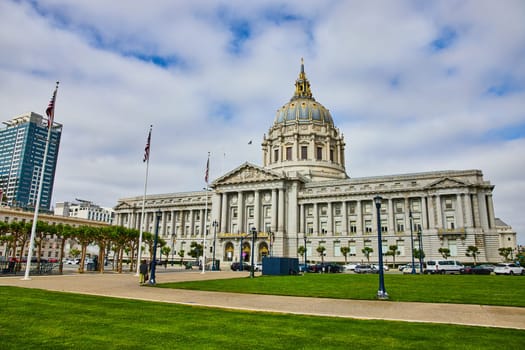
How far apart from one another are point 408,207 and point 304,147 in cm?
3666

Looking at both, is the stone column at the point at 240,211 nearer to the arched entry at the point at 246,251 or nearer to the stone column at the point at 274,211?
the arched entry at the point at 246,251

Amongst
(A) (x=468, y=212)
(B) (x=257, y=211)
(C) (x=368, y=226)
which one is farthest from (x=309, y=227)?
(A) (x=468, y=212)

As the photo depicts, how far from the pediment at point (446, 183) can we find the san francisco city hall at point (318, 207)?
0.59 ft

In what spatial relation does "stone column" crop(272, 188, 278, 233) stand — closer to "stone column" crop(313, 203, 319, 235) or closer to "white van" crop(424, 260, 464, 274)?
"stone column" crop(313, 203, 319, 235)

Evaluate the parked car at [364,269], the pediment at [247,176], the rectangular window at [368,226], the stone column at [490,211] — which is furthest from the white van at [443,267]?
the pediment at [247,176]

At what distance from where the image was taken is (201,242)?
101688 millimetres

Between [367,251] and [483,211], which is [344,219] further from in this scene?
[483,211]

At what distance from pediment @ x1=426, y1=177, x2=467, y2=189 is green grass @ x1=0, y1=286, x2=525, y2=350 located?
70.5 metres

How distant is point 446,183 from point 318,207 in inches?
1072

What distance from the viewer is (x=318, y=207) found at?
8894 cm

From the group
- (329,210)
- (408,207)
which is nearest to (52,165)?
(329,210)

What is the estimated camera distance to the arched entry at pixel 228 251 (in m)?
89.7

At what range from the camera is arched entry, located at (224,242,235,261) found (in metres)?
Answer: 89.7

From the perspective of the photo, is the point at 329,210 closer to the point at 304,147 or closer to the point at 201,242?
the point at 304,147
